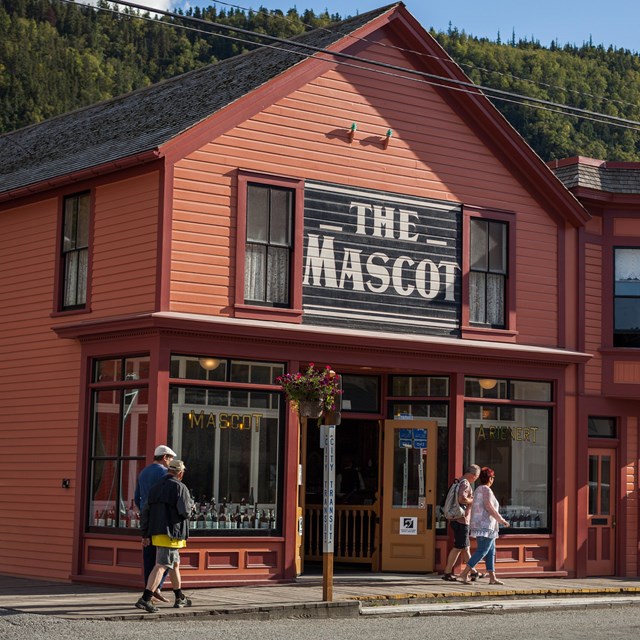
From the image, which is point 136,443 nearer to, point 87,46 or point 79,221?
point 79,221

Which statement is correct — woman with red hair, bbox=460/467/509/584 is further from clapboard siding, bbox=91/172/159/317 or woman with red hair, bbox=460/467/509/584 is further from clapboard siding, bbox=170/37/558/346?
clapboard siding, bbox=91/172/159/317

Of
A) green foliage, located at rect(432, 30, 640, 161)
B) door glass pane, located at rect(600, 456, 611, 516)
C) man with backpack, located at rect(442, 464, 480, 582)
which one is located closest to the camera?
man with backpack, located at rect(442, 464, 480, 582)

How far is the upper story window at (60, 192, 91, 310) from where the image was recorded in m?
21.2

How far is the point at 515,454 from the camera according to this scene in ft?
76.7

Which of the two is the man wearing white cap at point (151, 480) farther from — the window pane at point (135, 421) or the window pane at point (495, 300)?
the window pane at point (495, 300)

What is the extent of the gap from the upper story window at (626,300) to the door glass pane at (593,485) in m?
2.28

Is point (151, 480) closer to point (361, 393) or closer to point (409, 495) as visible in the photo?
point (361, 393)

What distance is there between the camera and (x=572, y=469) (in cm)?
2397

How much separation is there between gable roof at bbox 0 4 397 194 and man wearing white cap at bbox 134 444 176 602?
191 inches

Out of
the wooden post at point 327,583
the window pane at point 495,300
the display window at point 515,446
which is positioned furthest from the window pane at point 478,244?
the wooden post at point 327,583

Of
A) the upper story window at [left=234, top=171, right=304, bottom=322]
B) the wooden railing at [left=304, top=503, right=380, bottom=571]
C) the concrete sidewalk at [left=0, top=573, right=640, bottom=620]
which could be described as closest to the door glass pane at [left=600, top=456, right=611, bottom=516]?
the concrete sidewalk at [left=0, top=573, right=640, bottom=620]

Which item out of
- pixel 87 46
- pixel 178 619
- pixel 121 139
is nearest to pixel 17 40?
pixel 87 46

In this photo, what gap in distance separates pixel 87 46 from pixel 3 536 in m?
92.0

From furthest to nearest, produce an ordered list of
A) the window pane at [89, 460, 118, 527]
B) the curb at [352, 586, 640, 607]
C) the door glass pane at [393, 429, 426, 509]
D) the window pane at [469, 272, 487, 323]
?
the window pane at [469, 272, 487, 323] → the door glass pane at [393, 429, 426, 509] → the window pane at [89, 460, 118, 527] → the curb at [352, 586, 640, 607]
